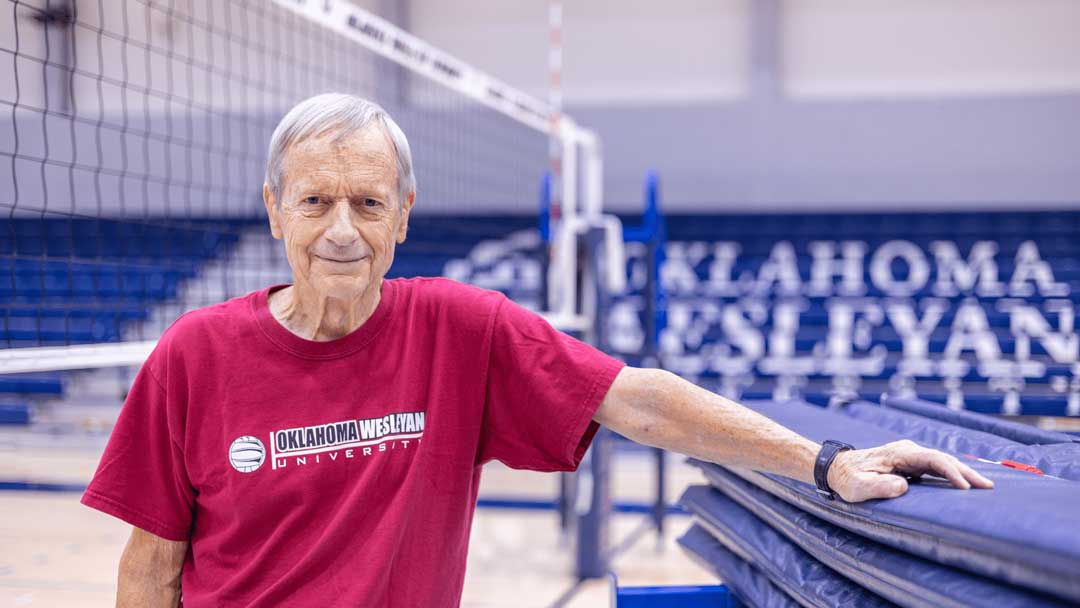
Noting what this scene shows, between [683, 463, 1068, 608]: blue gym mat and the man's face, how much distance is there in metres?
0.73

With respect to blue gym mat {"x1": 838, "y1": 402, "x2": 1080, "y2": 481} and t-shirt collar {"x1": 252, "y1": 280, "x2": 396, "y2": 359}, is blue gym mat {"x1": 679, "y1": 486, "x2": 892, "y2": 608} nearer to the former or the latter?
blue gym mat {"x1": 838, "y1": 402, "x2": 1080, "y2": 481}

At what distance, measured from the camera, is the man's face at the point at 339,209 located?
1259 mm

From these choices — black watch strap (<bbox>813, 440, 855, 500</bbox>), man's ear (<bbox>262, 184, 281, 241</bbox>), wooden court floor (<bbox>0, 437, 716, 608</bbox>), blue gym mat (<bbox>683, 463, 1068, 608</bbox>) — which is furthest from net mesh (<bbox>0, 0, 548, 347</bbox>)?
black watch strap (<bbox>813, 440, 855, 500</bbox>)

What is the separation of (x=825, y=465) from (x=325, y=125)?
816 millimetres

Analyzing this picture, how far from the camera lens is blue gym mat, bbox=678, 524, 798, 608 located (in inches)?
54.8

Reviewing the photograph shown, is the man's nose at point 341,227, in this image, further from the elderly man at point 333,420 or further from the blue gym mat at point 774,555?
→ the blue gym mat at point 774,555

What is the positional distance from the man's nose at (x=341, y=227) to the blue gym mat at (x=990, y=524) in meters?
0.73

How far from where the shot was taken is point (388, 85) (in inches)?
338

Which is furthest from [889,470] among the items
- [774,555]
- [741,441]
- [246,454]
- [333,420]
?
[246,454]

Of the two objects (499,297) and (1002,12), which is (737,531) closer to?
(499,297)

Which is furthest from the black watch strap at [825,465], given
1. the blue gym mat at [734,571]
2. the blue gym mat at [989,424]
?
the blue gym mat at [989,424]

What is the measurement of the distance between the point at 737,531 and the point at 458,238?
711 cm

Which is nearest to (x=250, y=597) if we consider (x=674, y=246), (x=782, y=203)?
(x=674, y=246)

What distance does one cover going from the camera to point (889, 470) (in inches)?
43.9
